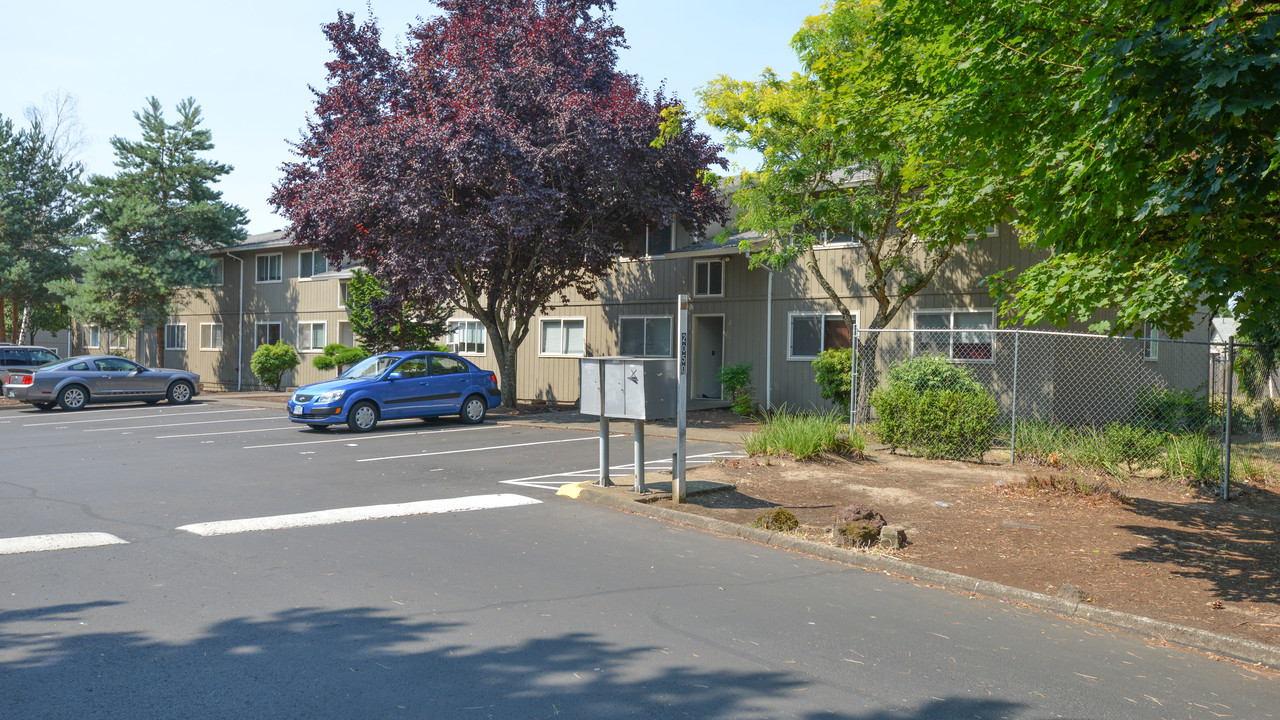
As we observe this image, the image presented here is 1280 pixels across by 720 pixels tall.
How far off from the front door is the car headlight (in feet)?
34.3

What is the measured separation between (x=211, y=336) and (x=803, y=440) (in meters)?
33.1

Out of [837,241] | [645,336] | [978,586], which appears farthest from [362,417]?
[978,586]

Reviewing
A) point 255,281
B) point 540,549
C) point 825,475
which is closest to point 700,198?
point 825,475

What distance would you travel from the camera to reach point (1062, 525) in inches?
343

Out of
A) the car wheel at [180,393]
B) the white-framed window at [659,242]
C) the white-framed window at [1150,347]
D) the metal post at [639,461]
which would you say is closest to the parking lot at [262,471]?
the metal post at [639,461]

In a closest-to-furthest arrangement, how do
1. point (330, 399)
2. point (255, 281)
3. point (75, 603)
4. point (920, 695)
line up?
point (920, 695) < point (75, 603) < point (330, 399) < point (255, 281)

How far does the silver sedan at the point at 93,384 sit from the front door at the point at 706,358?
14.9 m

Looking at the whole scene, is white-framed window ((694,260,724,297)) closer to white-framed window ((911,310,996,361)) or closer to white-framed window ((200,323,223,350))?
white-framed window ((911,310,996,361))

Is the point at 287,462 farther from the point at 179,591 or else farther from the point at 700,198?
the point at 700,198

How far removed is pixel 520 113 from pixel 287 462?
9.69 m

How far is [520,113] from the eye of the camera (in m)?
19.1

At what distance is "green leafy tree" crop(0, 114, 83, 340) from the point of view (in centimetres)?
3591

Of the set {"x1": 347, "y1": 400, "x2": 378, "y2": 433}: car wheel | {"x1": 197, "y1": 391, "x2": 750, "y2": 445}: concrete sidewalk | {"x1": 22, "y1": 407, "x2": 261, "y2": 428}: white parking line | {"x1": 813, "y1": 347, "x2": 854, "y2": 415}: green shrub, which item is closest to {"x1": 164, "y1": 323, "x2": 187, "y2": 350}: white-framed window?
{"x1": 22, "y1": 407, "x2": 261, "y2": 428}: white parking line

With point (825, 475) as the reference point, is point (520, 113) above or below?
above
